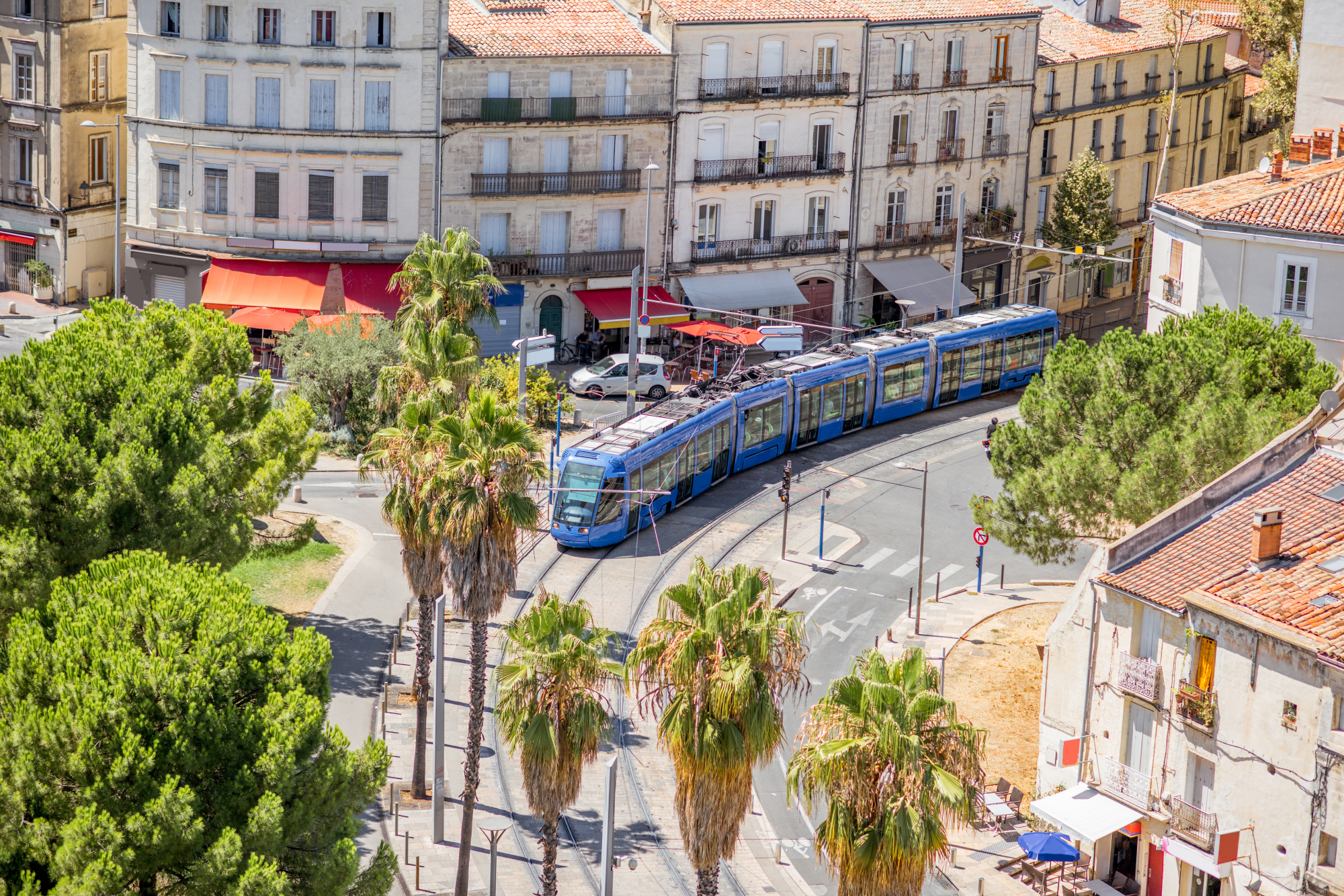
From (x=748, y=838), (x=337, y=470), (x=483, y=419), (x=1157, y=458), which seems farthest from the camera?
(x=337, y=470)

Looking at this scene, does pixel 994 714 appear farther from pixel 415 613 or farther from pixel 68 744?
pixel 68 744

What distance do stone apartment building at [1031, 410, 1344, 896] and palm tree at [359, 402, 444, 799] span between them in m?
13.8

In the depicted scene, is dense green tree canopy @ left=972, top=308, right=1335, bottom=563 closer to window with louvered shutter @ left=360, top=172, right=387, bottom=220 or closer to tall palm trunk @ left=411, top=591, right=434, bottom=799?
tall palm trunk @ left=411, top=591, right=434, bottom=799

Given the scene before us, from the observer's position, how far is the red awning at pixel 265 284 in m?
68.7

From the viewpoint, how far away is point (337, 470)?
2467 inches

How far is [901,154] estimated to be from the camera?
79.1 meters

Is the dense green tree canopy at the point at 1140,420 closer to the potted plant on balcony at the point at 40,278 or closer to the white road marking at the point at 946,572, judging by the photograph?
the white road marking at the point at 946,572

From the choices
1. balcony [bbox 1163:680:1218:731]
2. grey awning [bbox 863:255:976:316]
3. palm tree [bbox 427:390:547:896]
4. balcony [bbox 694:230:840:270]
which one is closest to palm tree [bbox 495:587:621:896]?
palm tree [bbox 427:390:547:896]

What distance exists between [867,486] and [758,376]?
529 centimetres

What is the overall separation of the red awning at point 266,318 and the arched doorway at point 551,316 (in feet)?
31.3

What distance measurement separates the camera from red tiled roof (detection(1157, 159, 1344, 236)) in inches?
2151

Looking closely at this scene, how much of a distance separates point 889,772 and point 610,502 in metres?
26.5

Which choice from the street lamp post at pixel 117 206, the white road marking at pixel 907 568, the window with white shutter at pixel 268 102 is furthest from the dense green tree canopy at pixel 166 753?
the street lamp post at pixel 117 206

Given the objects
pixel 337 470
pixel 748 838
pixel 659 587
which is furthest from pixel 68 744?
pixel 337 470
